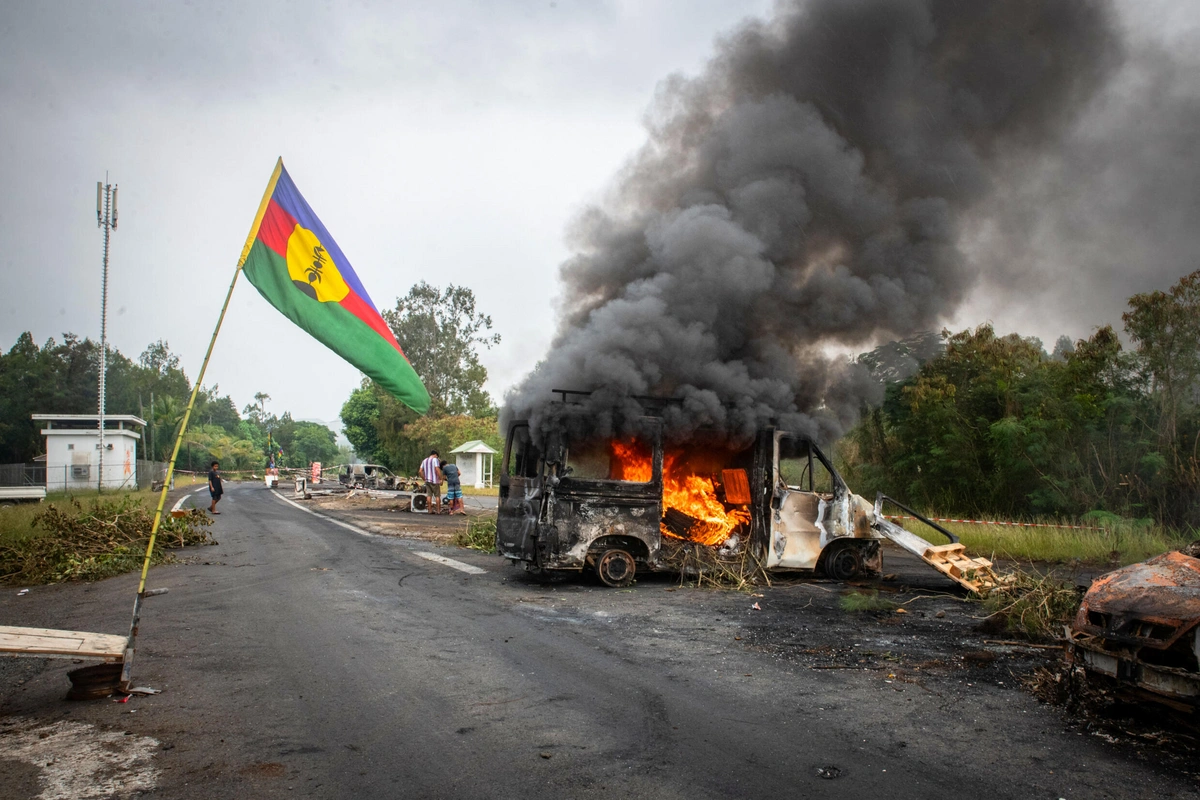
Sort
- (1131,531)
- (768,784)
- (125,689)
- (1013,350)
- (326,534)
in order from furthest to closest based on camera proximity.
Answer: (1013,350), (326,534), (1131,531), (125,689), (768,784)

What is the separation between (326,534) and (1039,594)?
1312 centimetres

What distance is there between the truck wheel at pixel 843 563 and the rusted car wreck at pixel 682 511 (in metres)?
0.01

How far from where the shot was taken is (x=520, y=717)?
432 centimetres

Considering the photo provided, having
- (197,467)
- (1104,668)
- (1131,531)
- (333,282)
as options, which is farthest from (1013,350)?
(197,467)

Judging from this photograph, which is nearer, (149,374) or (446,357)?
(446,357)

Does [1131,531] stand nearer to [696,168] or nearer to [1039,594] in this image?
[1039,594]

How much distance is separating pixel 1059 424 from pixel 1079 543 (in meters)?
5.29

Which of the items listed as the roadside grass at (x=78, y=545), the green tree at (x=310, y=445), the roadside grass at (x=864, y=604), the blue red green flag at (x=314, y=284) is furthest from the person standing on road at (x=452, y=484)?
the green tree at (x=310, y=445)

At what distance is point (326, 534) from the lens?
15.3 metres

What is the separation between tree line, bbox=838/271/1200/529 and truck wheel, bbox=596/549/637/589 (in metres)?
5.67

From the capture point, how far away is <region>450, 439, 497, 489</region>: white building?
41.5 m

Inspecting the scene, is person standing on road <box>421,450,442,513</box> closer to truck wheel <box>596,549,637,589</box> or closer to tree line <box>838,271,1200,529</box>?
tree line <box>838,271,1200,529</box>

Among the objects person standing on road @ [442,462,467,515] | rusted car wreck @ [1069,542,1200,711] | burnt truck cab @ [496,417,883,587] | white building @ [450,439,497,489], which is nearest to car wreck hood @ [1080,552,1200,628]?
rusted car wreck @ [1069,542,1200,711]

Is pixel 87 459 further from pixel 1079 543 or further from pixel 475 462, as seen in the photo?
pixel 1079 543
